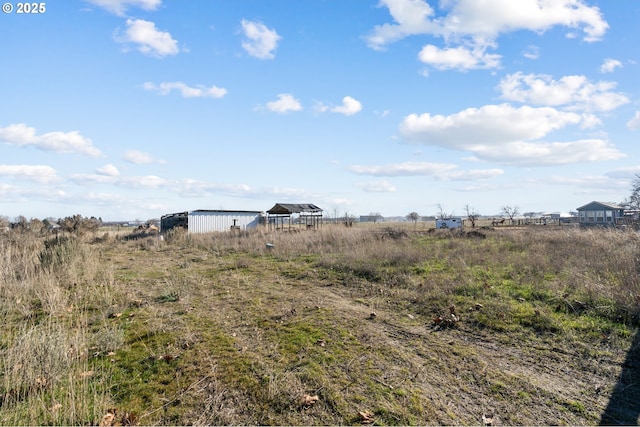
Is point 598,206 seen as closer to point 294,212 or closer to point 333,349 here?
point 294,212

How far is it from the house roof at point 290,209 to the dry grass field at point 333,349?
26116 mm

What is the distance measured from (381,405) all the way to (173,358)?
8.71 ft

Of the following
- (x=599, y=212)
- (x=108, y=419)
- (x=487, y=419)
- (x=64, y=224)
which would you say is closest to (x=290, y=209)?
(x=64, y=224)

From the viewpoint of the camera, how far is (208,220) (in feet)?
106

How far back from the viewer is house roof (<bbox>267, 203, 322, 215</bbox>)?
3531 centimetres

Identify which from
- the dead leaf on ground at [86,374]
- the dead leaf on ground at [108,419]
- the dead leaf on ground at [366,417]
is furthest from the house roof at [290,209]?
the dead leaf on ground at [366,417]

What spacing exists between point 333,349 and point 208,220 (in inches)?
1176

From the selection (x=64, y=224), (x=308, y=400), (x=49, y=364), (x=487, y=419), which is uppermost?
(x=64, y=224)

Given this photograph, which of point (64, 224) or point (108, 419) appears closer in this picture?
point (108, 419)

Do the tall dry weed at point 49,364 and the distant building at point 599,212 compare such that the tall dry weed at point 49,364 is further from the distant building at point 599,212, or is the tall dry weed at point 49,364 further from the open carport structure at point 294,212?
the distant building at point 599,212

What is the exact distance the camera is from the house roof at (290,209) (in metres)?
35.3

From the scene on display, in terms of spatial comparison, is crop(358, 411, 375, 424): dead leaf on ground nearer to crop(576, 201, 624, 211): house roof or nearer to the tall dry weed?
the tall dry weed

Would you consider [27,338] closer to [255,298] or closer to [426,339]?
[255,298]

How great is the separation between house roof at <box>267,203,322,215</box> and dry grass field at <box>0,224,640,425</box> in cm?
2612
